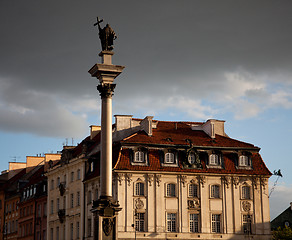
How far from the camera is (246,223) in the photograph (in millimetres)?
78312

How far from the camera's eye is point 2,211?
113m

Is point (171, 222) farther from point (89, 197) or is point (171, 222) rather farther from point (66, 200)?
point (66, 200)

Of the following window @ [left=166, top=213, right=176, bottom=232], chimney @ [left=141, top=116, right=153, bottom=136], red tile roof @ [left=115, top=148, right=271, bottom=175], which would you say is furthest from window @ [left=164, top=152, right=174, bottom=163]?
window @ [left=166, top=213, right=176, bottom=232]

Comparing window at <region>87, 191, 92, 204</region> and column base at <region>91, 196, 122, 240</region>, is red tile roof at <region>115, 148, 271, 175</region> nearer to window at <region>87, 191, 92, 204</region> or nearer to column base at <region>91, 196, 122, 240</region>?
window at <region>87, 191, 92, 204</region>

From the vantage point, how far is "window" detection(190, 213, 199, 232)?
76.6 metres

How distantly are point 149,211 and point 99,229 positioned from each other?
32782mm

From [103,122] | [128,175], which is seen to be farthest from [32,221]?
[103,122]

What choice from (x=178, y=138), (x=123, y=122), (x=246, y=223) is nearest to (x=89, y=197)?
(x=123, y=122)

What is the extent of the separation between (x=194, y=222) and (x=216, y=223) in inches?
103

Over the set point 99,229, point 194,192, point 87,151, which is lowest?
point 99,229

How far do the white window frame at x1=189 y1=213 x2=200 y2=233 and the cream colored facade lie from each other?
12.7m

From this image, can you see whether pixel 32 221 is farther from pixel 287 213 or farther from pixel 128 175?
pixel 287 213

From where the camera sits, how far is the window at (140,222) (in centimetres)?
7431

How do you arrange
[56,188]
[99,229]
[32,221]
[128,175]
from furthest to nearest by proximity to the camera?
1. [32,221]
2. [56,188]
3. [128,175]
4. [99,229]
